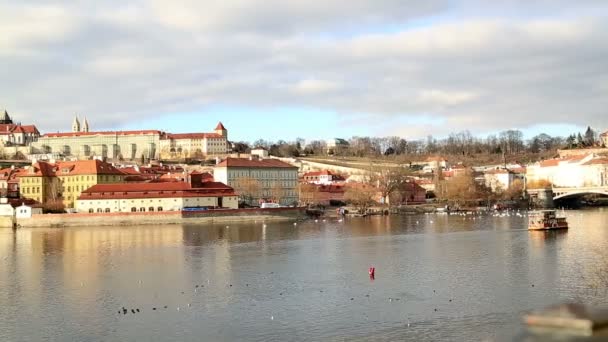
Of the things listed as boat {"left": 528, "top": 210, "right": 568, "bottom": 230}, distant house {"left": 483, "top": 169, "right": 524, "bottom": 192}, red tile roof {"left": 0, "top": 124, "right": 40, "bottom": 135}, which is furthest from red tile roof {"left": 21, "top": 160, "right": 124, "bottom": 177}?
red tile roof {"left": 0, "top": 124, "right": 40, "bottom": 135}

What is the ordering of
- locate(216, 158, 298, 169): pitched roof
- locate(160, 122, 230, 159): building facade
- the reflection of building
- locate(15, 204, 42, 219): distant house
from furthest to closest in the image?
locate(160, 122, 230, 159): building facade → locate(216, 158, 298, 169): pitched roof → the reflection of building → locate(15, 204, 42, 219): distant house

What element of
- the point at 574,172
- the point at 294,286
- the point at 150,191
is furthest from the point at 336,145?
the point at 294,286

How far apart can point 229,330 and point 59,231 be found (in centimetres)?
4033

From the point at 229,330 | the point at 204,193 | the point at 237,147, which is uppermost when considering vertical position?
the point at 237,147

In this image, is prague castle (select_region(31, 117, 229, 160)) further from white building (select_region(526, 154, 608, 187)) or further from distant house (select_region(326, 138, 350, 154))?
white building (select_region(526, 154, 608, 187))

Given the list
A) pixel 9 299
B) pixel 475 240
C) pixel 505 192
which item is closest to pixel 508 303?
pixel 9 299

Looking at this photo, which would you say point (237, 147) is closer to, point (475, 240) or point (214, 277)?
point (475, 240)

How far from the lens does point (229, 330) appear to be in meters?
16.9

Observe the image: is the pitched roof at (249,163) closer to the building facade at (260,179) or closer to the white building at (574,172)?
the building facade at (260,179)

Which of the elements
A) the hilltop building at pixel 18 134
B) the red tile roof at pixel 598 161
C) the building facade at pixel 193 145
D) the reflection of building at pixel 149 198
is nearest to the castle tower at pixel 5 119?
the hilltop building at pixel 18 134

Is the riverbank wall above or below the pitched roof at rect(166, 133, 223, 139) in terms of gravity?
below

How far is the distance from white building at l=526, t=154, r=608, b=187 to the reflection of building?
174 ft

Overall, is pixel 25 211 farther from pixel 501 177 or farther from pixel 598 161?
pixel 598 161

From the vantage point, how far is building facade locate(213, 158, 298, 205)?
73250 millimetres
